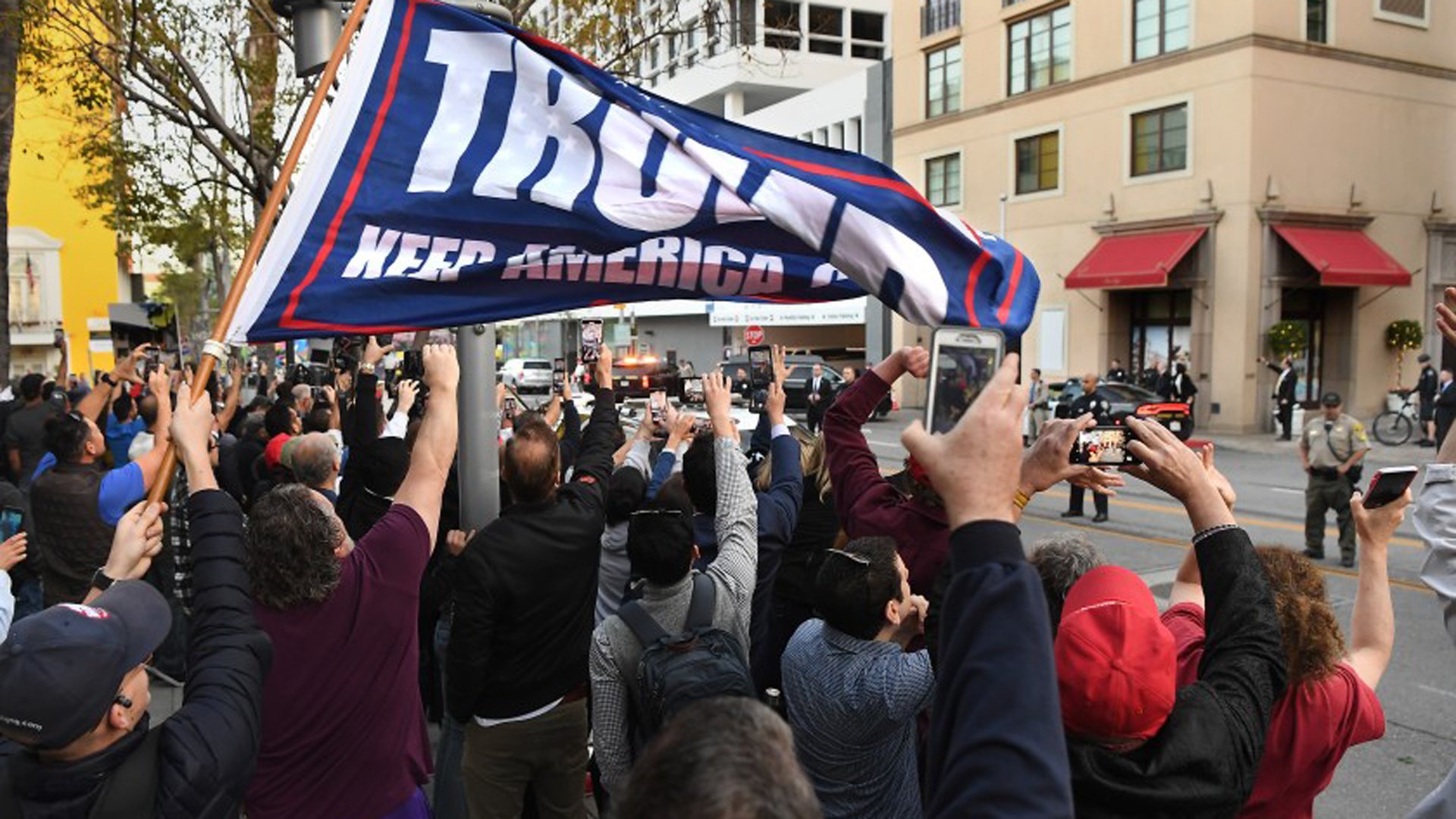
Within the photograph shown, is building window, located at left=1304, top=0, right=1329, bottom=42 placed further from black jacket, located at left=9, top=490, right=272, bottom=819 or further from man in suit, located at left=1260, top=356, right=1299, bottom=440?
black jacket, located at left=9, top=490, right=272, bottom=819

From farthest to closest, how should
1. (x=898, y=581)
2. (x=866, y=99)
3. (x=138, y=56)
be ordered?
(x=866, y=99) → (x=138, y=56) → (x=898, y=581)

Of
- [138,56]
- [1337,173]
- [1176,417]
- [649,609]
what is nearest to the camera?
[649,609]

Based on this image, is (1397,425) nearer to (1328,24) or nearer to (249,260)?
(1328,24)

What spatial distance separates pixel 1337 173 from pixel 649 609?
27758 mm

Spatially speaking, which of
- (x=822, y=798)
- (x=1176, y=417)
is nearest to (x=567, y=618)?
(x=822, y=798)

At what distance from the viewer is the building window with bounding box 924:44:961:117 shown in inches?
1304

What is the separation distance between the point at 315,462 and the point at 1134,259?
81.7 feet

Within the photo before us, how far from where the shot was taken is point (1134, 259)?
2625 centimetres

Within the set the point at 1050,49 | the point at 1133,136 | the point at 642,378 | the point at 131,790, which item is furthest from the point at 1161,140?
the point at 131,790

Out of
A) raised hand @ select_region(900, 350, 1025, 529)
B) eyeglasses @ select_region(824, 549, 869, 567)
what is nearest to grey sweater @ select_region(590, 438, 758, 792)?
eyeglasses @ select_region(824, 549, 869, 567)

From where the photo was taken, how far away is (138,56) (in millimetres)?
10422

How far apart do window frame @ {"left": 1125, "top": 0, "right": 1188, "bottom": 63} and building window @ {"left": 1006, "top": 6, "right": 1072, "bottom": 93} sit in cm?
198

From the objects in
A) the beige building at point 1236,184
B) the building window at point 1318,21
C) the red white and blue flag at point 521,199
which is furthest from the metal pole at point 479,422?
the building window at point 1318,21

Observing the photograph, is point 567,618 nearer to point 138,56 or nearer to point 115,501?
point 115,501
